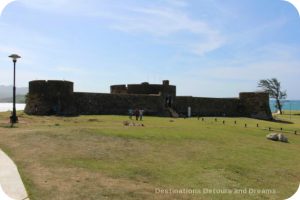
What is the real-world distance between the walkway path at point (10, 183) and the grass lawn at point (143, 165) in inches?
9.1

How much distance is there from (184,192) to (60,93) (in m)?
26.3

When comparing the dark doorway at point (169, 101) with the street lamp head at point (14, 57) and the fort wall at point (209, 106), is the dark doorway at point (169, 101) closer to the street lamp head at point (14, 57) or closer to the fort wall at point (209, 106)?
the fort wall at point (209, 106)

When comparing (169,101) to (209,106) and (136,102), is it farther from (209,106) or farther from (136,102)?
(209,106)

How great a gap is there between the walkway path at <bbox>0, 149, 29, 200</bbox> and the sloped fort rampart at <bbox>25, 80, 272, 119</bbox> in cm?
2249

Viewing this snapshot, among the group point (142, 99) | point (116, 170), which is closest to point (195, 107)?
point (142, 99)

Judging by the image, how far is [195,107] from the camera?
147 feet

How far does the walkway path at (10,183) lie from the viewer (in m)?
8.73

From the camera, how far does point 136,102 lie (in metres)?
39.5

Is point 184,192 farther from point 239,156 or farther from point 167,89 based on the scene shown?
point 167,89

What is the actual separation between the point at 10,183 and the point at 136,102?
2998 cm

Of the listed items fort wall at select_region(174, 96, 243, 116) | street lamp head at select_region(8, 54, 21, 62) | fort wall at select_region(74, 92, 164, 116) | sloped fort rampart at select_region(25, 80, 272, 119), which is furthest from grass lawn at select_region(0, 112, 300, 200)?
fort wall at select_region(174, 96, 243, 116)

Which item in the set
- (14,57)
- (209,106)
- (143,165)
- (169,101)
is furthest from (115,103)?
(143,165)

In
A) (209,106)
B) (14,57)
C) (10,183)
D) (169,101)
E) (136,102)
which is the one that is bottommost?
(10,183)

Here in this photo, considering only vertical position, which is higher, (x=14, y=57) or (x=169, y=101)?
(x=14, y=57)
